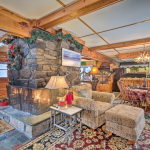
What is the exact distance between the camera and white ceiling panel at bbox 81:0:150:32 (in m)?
1.83

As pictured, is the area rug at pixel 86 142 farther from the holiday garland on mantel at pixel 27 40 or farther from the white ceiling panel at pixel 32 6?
the white ceiling panel at pixel 32 6

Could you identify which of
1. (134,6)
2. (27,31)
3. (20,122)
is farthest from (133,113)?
(27,31)

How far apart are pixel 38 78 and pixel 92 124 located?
156cm

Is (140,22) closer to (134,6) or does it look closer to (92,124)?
(134,6)

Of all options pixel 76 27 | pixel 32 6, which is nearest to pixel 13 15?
pixel 32 6

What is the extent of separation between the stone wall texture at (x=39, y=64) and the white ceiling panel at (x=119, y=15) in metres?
1.02

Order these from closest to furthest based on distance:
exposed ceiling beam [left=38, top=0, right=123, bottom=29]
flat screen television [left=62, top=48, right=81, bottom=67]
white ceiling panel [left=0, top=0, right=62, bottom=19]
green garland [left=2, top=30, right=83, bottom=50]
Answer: exposed ceiling beam [left=38, top=0, right=123, bottom=29] → white ceiling panel [left=0, top=0, right=62, bottom=19] → green garland [left=2, top=30, right=83, bottom=50] → flat screen television [left=62, top=48, right=81, bottom=67]

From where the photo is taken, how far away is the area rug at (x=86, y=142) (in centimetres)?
170

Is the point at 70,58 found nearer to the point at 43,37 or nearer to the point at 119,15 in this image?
the point at 43,37

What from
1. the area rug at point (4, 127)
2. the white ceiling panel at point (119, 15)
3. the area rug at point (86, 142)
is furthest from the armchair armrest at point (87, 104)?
the white ceiling panel at point (119, 15)

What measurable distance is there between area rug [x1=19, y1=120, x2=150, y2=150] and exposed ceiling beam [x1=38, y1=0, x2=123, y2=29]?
89.7 inches

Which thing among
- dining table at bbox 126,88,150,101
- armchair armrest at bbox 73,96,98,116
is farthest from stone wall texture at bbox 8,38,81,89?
dining table at bbox 126,88,150,101

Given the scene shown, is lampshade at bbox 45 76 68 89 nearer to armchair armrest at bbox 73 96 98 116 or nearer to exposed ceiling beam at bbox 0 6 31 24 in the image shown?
armchair armrest at bbox 73 96 98 116

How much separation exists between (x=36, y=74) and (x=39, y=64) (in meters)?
0.24
